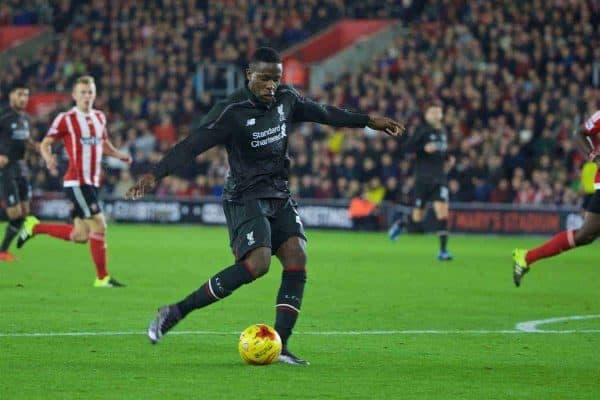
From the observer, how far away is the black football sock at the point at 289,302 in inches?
377

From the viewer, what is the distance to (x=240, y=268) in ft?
30.9

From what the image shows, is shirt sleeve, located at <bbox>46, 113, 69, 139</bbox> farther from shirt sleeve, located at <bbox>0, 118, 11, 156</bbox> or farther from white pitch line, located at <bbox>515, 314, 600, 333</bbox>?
white pitch line, located at <bbox>515, 314, 600, 333</bbox>

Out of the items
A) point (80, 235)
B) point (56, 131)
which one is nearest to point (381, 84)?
point (80, 235)

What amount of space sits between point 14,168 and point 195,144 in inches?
428

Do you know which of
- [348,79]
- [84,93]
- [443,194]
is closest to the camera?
[84,93]

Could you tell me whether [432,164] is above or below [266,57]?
below

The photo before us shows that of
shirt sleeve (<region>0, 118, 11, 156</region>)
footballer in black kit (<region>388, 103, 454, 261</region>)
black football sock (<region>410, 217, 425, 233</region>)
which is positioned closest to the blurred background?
black football sock (<region>410, 217, 425, 233</region>)

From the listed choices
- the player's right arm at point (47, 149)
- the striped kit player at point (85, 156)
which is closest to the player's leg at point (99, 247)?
the striped kit player at point (85, 156)

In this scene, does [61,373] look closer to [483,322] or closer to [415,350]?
[415,350]

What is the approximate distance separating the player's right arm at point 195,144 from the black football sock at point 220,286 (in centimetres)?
82

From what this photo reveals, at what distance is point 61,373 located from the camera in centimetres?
884

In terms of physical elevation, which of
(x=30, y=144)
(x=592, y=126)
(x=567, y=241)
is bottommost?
(x=567, y=241)

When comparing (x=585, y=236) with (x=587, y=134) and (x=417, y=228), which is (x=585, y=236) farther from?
(x=417, y=228)

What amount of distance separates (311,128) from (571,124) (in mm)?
6913
